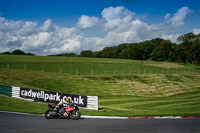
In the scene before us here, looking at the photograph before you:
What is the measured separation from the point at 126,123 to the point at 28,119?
7.07 meters

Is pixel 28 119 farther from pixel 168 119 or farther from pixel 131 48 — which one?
pixel 131 48

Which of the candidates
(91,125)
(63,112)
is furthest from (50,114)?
(91,125)

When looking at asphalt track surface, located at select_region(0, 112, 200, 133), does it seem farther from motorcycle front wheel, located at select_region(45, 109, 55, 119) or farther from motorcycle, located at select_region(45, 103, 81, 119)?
motorcycle, located at select_region(45, 103, 81, 119)

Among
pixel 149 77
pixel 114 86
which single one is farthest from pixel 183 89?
Result: pixel 114 86

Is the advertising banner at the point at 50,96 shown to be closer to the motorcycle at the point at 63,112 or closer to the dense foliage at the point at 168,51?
the motorcycle at the point at 63,112

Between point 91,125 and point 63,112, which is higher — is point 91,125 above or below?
below

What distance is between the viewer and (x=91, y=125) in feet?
44.8

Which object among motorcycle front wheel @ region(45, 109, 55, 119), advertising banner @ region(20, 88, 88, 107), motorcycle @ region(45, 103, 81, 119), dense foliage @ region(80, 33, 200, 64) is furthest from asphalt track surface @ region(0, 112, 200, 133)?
dense foliage @ region(80, 33, 200, 64)

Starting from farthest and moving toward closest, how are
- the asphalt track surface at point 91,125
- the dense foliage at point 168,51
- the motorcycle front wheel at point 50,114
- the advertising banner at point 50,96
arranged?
the dense foliage at point 168,51, the advertising banner at point 50,96, the motorcycle front wheel at point 50,114, the asphalt track surface at point 91,125

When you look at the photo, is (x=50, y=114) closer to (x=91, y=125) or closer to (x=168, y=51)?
(x=91, y=125)

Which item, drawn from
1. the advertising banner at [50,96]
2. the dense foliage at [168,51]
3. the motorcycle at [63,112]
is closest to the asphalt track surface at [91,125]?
the motorcycle at [63,112]

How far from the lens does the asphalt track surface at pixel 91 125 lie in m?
12.4

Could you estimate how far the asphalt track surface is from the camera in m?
12.4

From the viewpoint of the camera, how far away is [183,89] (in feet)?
165
